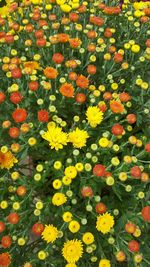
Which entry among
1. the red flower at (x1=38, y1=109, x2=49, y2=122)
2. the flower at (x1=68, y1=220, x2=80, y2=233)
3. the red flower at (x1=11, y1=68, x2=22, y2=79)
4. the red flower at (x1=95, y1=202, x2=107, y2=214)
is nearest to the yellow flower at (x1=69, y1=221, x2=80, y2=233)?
the flower at (x1=68, y1=220, x2=80, y2=233)

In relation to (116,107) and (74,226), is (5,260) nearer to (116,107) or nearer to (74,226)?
(74,226)

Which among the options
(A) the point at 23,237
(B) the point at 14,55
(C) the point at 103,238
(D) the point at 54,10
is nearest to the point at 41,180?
(A) the point at 23,237

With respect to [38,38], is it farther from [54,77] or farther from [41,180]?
[41,180]

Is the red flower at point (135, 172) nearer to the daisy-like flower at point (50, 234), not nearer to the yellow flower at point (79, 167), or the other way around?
the yellow flower at point (79, 167)

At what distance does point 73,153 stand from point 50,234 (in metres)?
0.34

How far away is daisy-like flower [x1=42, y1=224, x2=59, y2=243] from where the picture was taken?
56.2 inches

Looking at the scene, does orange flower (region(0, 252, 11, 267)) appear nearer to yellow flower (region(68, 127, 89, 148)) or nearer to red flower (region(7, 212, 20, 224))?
red flower (region(7, 212, 20, 224))

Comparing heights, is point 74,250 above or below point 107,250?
above

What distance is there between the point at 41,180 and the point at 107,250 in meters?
0.41

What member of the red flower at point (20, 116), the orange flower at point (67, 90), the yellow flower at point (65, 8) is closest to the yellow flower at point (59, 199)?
the red flower at point (20, 116)

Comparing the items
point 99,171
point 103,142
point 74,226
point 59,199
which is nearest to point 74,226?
point 74,226

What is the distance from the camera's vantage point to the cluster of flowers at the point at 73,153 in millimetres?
1477

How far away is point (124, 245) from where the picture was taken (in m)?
1.49

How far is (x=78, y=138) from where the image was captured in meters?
1.59
